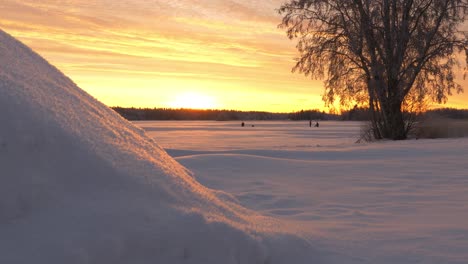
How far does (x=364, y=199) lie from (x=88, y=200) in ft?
10.9

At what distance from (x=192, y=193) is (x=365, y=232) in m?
1.47

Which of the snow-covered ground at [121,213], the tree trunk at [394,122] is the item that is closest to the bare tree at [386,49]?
the tree trunk at [394,122]

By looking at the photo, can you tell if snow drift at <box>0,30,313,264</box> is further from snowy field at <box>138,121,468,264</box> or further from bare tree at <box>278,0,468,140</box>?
bare tree at <box>278,0,468,140</box>

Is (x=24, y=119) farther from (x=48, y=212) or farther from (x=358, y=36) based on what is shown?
(x=358, y=36)

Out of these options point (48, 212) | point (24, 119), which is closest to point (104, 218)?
point (48, 212)

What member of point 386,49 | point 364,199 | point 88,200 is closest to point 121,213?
point 88,200

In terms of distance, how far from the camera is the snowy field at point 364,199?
278 cm

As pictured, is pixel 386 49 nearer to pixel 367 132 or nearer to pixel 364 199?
pixel 367 132

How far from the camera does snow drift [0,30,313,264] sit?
1665 millimetres

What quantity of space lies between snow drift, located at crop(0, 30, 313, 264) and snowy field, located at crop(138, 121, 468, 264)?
59cm

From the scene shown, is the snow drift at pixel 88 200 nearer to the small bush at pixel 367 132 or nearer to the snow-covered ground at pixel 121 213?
the snow-covered ground at pixel 121 213

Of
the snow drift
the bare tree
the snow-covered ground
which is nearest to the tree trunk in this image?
the bare tree

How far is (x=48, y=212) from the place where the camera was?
1726mm

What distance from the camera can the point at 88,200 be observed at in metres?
1.86
